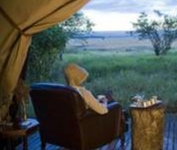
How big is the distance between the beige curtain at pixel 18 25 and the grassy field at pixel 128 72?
2.20m

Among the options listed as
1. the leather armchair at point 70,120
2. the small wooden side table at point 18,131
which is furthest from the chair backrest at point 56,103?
the small wooden side table at point 18,131

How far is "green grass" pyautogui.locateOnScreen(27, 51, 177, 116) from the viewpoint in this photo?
7.32 metres

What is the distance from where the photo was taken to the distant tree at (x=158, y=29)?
281 inches

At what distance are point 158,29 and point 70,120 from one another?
293cm

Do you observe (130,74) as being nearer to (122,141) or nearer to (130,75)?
(130,75)

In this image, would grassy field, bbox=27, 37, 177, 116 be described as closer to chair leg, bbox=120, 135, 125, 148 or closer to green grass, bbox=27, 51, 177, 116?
A: green grass, bbox=27, 51, 177, 116

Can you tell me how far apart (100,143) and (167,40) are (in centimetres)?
272

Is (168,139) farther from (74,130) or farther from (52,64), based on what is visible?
(52,64)

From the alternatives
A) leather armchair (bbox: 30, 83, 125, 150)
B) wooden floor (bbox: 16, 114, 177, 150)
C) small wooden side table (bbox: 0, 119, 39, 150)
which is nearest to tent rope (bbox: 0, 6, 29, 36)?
leather armchair (bbox: 30, 83, 125, 150)

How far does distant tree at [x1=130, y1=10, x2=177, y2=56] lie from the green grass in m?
0.25

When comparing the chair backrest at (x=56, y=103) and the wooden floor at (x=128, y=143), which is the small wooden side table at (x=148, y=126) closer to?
the wooden floor at (x=128, y=143)

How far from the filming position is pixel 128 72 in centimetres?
741

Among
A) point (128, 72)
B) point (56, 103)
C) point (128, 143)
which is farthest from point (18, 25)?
point (128, 72)

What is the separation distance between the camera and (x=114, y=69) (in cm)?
741
